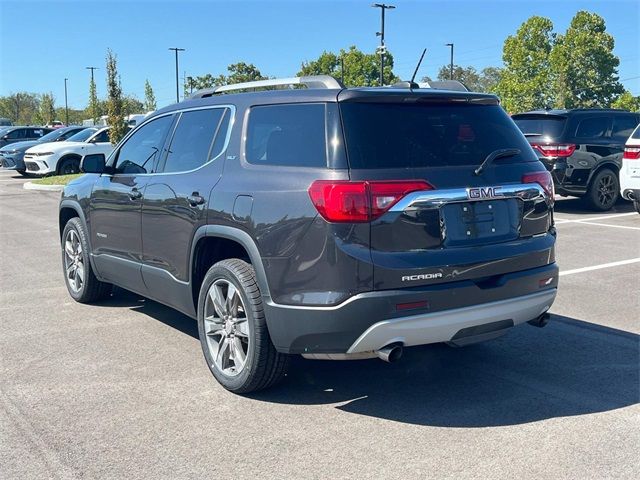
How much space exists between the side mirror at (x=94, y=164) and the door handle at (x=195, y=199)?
1739 millimetres

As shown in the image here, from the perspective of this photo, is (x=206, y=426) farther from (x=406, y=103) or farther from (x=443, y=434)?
(x=406, y=103)

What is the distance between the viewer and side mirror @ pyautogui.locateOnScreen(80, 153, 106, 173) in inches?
240

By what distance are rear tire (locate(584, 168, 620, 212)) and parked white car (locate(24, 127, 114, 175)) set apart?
1440cm

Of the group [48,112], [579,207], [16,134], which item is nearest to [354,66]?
[48,112]

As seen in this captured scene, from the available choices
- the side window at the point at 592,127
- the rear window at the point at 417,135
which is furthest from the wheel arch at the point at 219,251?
the side window at the point at 592,127

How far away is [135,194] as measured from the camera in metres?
5.38

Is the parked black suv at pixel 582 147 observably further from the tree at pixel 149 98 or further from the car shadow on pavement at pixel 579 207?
the tree at pixel 149 98

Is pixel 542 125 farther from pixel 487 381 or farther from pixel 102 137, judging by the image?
pixel 102 137

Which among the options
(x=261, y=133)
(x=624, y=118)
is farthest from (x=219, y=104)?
(x=624, y=118)

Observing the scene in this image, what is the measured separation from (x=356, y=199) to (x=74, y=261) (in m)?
4.03

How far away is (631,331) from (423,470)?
9.88ft

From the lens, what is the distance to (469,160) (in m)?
4.04

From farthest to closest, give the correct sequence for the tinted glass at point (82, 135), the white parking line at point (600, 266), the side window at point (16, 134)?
the side window at point (16, 134) → the tinted glass at point (82, 135) → the white parking line at point (600, 266)

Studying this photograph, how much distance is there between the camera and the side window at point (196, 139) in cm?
466
